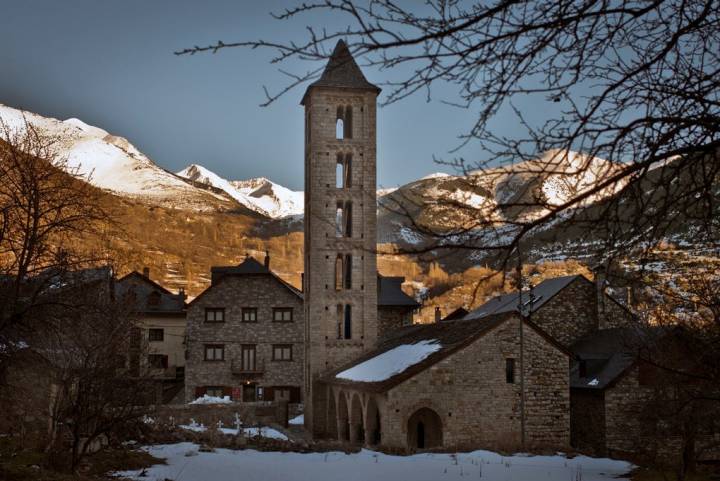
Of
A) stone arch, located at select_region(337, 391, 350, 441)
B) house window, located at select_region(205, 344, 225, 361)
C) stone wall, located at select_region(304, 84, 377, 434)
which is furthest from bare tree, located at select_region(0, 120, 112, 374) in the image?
house window, located at select_region(205, 344, 225, 361)

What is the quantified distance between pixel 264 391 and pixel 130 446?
28765 mm

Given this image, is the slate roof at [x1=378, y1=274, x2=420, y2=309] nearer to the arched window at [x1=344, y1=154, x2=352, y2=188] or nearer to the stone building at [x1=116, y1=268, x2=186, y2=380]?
the arched window at [x1=344, y1=154, x2=352, y2=188]

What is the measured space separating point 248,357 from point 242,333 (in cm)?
142

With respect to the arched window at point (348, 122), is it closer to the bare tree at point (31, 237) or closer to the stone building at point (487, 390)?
the stone building at point (487, 390)

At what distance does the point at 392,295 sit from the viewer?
53.9 meters

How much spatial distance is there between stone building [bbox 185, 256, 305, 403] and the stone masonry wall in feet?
75.1

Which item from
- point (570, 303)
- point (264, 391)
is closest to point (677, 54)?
point (570, 303)

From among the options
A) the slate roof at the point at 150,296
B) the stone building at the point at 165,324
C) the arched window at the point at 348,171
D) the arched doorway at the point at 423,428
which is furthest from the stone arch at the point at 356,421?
the slate roof at the point at 150,296

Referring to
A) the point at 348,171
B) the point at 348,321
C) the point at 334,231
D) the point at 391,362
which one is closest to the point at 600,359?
the point at 391,362

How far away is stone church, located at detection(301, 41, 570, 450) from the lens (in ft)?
94.3

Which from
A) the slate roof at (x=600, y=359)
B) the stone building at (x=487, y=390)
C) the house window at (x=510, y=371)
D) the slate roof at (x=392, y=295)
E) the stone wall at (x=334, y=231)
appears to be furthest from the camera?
the slate roof at (x=392, y=295)

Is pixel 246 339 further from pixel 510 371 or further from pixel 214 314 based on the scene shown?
pixel 510 371

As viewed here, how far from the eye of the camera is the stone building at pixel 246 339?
2019 inches

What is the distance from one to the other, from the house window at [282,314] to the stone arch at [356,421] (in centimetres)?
1763
